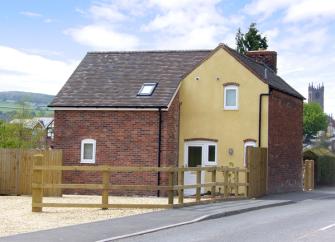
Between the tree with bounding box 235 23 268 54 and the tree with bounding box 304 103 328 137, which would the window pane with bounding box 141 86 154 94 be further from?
Result: the tree with bounding box 304 103 328 137

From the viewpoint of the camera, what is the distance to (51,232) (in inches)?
525

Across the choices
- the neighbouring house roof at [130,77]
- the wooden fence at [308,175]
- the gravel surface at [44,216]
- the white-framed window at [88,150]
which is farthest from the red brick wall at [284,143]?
the gravel surface at [44,216]

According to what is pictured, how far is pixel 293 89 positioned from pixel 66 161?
13028mm

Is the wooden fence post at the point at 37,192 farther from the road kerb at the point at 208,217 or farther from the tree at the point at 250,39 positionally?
the tree at the point at 250,39

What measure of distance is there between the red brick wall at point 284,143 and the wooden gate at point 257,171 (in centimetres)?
106

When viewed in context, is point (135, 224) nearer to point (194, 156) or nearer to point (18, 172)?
point (18, 172)

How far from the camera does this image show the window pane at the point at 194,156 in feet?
94.3

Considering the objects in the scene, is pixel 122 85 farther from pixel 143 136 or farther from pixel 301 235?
pixel 301 235

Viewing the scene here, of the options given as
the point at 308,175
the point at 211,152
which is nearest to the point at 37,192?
the point at 211,152

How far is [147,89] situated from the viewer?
28578 millimetres

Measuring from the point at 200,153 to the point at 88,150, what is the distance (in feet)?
16.9

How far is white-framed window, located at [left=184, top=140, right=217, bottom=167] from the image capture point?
28406 mm

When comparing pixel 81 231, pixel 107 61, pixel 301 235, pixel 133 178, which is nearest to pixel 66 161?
pixel 133 178

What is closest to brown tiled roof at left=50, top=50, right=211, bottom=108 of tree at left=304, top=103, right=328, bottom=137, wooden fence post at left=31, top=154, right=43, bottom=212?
wooden fence post at left=31, top=154, right=43, bottom=212
